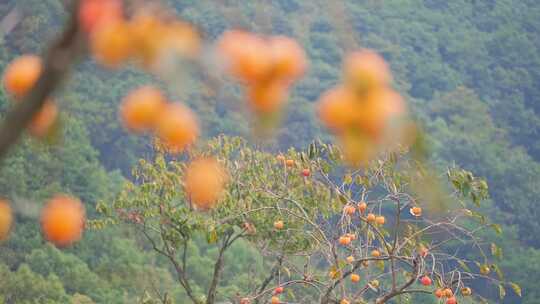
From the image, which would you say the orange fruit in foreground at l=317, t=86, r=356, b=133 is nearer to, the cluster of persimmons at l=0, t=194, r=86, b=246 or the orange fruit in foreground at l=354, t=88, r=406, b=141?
the orange fruit in foreground at l=354, t=88, r=406, b=141

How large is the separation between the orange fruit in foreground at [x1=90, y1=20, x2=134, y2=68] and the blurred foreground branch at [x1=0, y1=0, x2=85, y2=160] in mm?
24

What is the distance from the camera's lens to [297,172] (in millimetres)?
4180

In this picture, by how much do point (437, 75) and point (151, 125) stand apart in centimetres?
1524

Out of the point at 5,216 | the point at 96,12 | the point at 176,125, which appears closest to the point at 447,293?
the point at 5,216

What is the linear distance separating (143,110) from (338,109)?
13 cm

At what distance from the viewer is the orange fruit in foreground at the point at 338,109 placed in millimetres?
399

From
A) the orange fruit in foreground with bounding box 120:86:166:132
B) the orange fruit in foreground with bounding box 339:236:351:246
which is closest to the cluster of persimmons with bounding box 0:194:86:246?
the orange fruit in foreground with bounding box 120:86:166:132

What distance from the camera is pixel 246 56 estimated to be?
44 centimetres

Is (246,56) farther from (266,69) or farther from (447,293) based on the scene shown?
(447,293)

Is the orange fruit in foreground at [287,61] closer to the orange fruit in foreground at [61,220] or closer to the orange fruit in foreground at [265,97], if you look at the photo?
the orange fruit in foreground at [265,97]

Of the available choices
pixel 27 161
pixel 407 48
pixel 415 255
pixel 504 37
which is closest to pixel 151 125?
pixel 415 255

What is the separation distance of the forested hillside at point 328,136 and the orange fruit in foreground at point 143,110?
7.36 m

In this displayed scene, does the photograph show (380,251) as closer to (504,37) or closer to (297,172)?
(297,172)

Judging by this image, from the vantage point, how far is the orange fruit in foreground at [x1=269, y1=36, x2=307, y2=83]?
42cm
